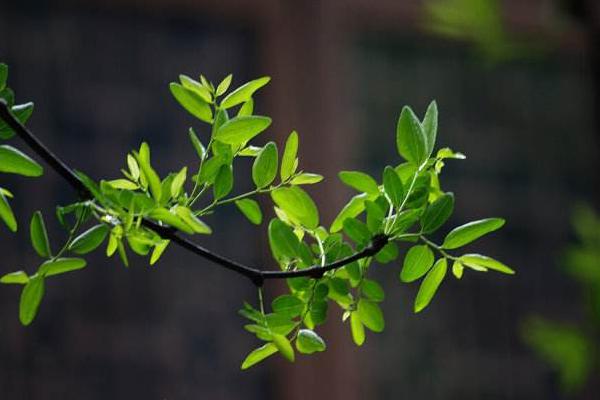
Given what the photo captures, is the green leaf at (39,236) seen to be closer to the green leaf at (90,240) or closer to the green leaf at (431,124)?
the green leaf at (90,240)

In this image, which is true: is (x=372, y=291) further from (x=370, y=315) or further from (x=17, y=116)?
(x=17, y=116)

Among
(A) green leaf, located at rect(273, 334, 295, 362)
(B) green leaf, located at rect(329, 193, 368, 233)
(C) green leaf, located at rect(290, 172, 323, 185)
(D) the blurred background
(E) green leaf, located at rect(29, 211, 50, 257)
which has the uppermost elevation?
(C) green leaf, located at rect(290, 172, 323, 185)

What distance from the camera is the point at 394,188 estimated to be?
0.33 meters

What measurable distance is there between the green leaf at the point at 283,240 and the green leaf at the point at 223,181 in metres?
0.02

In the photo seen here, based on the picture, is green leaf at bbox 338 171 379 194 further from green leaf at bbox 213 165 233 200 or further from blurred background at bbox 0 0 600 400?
blurred background at bbox 0 0 600 400

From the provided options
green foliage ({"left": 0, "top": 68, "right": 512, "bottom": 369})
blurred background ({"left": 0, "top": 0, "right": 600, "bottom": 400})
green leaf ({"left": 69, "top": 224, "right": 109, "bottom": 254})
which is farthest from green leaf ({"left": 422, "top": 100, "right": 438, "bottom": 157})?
blurred background ({"left": 0, "top": 0, "right": 600, "bottom": 400})

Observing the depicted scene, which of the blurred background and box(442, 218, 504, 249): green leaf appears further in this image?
the blurred background

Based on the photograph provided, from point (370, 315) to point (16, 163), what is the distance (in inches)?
5.4

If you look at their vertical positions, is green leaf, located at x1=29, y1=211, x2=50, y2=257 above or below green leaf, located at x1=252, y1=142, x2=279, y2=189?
below

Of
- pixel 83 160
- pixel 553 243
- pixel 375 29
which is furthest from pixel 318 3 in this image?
pixel 553 243

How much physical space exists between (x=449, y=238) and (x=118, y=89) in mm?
1572

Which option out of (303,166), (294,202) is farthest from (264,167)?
(303,166)

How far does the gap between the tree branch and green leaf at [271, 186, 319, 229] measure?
0.03 metres

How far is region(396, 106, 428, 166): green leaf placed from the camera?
0.33m
